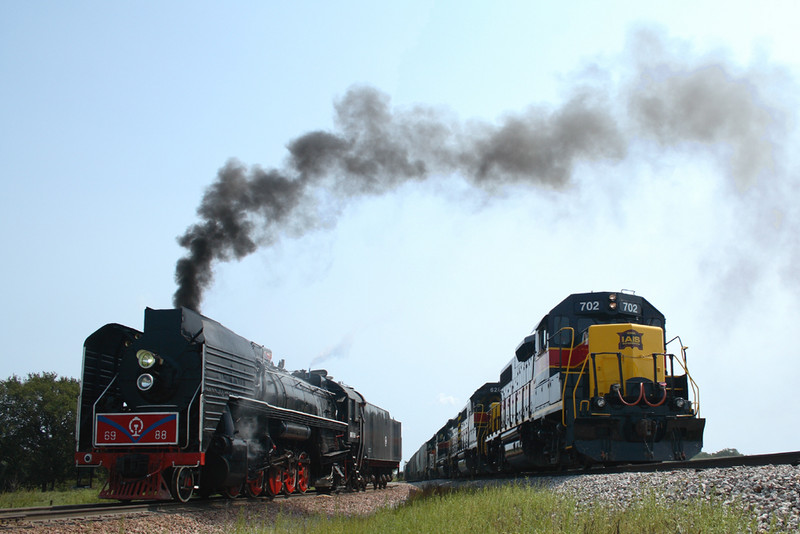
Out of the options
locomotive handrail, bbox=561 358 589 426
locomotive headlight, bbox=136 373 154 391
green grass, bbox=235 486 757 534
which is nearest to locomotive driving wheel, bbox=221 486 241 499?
locomotive headlight, bbox=136 373 154 391

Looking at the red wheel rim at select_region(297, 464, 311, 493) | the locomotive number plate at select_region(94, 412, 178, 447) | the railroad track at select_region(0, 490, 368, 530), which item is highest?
the locomotive number plate at select_region(94, 412, 178, 447)

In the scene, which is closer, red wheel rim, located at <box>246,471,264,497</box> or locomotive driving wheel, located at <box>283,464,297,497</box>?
red wheel rim, located at <box>246,471,264,497</box>

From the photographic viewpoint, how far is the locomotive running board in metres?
12.1

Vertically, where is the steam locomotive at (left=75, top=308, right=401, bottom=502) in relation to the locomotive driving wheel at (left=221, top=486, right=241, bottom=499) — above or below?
above

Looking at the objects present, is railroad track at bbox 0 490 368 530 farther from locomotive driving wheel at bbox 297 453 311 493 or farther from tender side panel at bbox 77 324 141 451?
locomotive driving wheel at bbox 297 453 311 493

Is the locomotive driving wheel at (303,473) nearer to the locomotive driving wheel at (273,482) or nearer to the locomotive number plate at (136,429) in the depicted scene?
the locomotive driving wheel at (273,482)

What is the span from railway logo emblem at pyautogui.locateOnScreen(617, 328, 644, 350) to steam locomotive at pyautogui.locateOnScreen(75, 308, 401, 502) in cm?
690

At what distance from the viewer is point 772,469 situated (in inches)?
316

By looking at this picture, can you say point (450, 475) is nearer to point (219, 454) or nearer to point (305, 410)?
point (305, 410)

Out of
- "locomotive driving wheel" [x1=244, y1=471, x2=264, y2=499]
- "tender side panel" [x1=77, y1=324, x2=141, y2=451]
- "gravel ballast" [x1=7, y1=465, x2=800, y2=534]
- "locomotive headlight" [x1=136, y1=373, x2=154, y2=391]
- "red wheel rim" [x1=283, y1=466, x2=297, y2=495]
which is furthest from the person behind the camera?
"red wheel rim" [x1=283, y1=466, x2=297, y2=495]

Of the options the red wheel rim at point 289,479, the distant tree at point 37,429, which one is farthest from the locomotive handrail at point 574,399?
the distant tree at point 37,429

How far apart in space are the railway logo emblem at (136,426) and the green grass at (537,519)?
10.4 ft

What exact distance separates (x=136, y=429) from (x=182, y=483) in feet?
3.91

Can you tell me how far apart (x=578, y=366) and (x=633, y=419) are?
159cm
